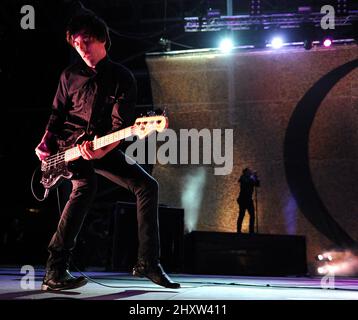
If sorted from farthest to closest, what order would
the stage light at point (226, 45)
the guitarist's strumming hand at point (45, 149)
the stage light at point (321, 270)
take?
the stage light at point (226, 45), the stage light at point (321, 270), the guitarist's strumming hand at point (45, 149)

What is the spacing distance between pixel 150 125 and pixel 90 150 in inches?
18.7

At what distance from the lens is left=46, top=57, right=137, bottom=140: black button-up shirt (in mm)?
3627

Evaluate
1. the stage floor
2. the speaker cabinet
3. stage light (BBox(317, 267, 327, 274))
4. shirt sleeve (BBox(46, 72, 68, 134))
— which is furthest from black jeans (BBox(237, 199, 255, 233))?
shirt sleeve (BBox(46, 72, 68, 134))

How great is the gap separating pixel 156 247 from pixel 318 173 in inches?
309

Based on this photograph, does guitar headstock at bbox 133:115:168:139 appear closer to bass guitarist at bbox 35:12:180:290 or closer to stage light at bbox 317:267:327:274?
bass guitarist at bbox 35:12:180:290

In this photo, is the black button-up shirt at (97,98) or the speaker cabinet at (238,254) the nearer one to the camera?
the black button-up shirt at (97,98)

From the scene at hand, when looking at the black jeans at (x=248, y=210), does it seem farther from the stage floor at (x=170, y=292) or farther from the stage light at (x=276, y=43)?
the stage floor at (x=170, y=292)

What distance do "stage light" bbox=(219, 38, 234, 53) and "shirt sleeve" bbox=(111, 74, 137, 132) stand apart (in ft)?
24.9

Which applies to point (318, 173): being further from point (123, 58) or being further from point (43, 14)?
point (43, 14)

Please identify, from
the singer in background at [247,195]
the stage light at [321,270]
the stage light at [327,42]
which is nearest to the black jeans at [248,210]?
the singer in background at [247,195]

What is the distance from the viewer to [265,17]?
999 cm

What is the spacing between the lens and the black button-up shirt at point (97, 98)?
363 cm

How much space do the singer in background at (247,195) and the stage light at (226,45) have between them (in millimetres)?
2888
